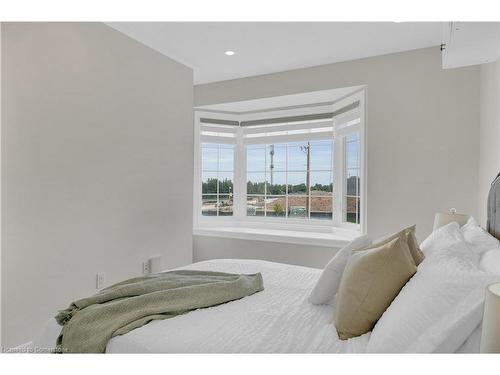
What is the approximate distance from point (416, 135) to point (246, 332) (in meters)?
2.64

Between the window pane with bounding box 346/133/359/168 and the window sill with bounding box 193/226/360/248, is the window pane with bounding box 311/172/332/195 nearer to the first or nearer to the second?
the window pane with bounding box 346/133/359/168

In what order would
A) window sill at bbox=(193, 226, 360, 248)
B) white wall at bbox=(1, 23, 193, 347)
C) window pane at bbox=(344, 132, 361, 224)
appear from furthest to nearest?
window pane at bbox=(344, 132, 361, 224) < window sill at bbox=(193, 226, 360, 248) < white wall at bbox=(1, 23, 193, 347)

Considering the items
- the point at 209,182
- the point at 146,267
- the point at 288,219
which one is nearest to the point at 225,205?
the point at 209,182

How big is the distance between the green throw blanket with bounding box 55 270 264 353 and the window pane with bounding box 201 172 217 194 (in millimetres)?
2648

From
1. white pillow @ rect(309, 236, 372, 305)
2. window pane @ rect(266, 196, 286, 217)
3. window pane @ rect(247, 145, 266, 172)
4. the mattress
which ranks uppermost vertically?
window pane @ rect(247, 145, 266, 172)

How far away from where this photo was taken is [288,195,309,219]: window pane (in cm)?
428

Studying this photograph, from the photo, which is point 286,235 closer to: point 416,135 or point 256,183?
point 256,183

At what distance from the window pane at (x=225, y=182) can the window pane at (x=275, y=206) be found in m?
0.55

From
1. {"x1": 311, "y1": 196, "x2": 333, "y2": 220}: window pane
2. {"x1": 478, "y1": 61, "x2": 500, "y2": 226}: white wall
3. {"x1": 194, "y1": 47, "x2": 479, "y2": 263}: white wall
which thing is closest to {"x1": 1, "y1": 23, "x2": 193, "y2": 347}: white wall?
{"x1": 311, "y1": 196, "x2": 333, "y2": 220}: window pane

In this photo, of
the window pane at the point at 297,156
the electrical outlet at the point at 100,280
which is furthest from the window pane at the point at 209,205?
the electrical outlet at the point at 100,280

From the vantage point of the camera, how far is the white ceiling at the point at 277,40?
2.75 meters

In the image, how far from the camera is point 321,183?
4.20 m
